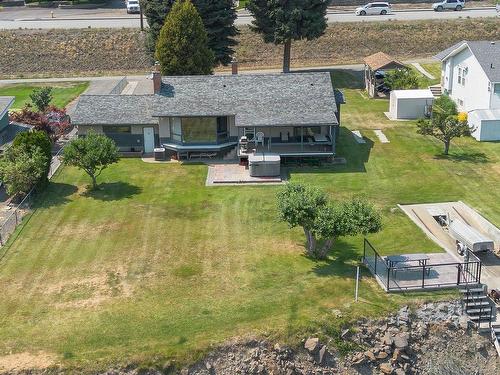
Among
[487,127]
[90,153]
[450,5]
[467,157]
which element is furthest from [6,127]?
[450,5]

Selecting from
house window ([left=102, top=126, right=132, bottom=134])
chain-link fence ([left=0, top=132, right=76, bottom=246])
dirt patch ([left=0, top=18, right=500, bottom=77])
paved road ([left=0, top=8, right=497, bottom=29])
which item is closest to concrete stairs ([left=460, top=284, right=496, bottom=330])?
chain-link fence ([left=0, top=132, right=76, bottom=246])

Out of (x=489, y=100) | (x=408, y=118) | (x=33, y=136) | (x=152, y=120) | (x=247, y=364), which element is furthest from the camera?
(x=408, y=118)

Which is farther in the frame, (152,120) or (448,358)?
(152,120)

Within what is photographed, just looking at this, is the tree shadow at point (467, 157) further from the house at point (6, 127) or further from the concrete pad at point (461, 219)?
the house at point (6, 127)

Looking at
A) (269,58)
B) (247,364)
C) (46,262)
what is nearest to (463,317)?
(247,364)

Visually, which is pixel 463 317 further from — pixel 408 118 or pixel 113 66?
pixel 113 66

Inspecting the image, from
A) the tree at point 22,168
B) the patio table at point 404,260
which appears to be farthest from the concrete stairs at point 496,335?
the tree at point 22,168

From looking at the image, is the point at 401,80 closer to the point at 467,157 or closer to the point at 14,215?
the point at 467,157
